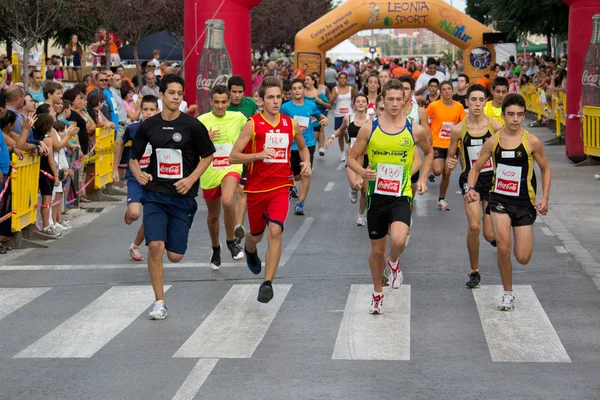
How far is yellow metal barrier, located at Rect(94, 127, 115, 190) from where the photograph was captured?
1697 cm

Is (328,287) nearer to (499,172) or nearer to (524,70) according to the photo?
(499,172)

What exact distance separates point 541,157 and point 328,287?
230 cm

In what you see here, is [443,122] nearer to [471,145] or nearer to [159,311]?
[471,145]

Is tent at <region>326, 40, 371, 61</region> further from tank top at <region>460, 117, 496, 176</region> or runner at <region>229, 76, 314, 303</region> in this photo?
runner at <region>229, 76, 314, 303</region>

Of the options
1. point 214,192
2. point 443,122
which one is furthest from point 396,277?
point 443,122

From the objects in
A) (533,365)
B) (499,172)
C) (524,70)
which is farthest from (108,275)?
(524,70)

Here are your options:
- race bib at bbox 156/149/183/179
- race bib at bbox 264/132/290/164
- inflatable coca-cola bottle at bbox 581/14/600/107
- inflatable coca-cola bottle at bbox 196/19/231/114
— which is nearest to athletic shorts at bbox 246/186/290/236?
race bib at bbox 264/132/290/164

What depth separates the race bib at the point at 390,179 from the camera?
29.6 feet

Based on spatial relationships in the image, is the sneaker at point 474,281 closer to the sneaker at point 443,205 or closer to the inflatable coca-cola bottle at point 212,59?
the sneaker at point 443,205

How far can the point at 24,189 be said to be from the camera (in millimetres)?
12883

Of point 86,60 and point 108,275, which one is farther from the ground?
point 86,60

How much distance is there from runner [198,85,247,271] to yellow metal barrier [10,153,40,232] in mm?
2408

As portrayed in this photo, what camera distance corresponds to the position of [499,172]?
9.18 meters

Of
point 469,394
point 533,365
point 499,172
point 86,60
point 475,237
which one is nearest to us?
point 469,394
